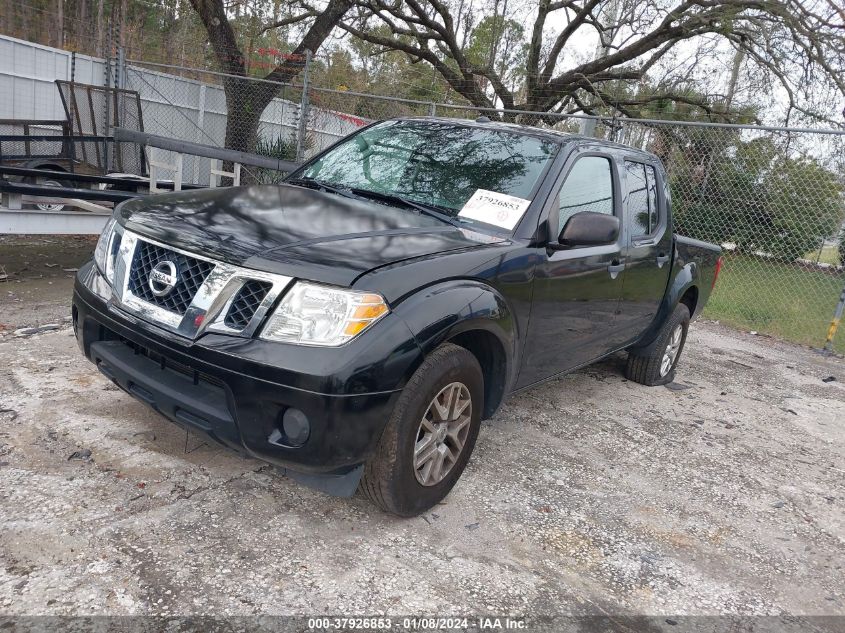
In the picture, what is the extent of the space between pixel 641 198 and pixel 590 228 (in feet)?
4.94

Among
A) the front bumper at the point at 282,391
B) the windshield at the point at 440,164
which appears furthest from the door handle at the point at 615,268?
the front bumper at the point at 282,391

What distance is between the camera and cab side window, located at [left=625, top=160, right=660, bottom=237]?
4.43 meters

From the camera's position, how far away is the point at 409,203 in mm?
3457

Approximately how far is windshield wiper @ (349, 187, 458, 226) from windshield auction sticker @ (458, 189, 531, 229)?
3.5 inches

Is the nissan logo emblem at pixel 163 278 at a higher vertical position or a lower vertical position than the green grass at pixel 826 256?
higher

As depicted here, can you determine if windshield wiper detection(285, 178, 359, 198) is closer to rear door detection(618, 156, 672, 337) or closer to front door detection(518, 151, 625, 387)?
front door detection(518, 151, 625, 387)

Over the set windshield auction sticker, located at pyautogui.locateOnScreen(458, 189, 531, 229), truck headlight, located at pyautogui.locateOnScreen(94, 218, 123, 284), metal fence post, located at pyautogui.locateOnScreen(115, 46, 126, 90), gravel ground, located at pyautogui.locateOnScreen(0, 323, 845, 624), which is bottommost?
gravel ground, located at pyautogui.locateOnScreen(0, 323, 845, 624)

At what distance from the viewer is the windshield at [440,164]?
3525 millimetres

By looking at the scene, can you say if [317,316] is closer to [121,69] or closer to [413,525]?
[413,525]

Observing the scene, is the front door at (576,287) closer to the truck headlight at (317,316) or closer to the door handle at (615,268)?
the door handle at (615,268)

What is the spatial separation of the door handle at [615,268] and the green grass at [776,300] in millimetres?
5444

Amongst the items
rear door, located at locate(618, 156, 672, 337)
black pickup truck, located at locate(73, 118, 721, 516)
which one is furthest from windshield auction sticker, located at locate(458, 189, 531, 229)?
rear door, located at locate(618, 156, 672, 337)

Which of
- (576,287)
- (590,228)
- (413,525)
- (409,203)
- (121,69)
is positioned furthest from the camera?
(121,69)

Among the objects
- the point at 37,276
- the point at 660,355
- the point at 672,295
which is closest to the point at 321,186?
the point at 672,295
